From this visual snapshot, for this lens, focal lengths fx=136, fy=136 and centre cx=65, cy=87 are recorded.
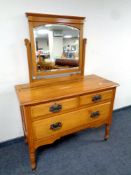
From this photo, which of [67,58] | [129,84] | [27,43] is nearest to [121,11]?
[67,58]

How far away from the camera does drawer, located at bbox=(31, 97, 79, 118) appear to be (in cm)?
129

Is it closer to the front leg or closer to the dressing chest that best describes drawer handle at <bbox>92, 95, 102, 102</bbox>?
the dressing chest

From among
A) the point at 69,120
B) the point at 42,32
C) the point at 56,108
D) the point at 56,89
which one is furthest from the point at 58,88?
the point at 42,32

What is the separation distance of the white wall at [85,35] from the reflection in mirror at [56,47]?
0.16 metres

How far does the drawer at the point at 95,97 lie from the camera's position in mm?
1514

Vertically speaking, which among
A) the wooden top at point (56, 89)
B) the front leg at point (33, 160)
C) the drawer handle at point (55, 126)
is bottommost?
the front leg at point (33, 160)

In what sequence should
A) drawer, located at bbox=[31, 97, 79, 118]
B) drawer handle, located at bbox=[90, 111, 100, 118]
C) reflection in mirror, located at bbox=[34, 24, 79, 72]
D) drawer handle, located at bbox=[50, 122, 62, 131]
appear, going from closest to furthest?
drawer, located at bbox=[31, 97, 79, 118], drawer handle, located at bbox=[50, 122, 62, 131], reflection in mirror, located at bbox=[34, 24, 79, 72], drawer handle, located at bbox=[90, 111, 100, 118]

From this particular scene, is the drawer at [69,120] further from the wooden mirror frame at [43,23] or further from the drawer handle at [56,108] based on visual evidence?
the wooden mirror frame at [43,23]

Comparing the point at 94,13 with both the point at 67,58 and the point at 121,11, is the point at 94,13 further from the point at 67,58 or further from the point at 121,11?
the point at 67,58

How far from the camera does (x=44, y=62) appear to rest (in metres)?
1.64

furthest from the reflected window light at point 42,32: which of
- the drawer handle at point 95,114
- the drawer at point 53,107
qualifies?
the drawer handle at point 95,114

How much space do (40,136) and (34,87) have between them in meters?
0.54

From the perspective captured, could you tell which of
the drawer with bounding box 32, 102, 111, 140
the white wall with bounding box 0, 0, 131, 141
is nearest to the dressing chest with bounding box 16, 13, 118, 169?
the drawer with bounding box 32, 102, 111, 140

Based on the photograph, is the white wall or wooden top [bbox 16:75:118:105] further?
the white wall
